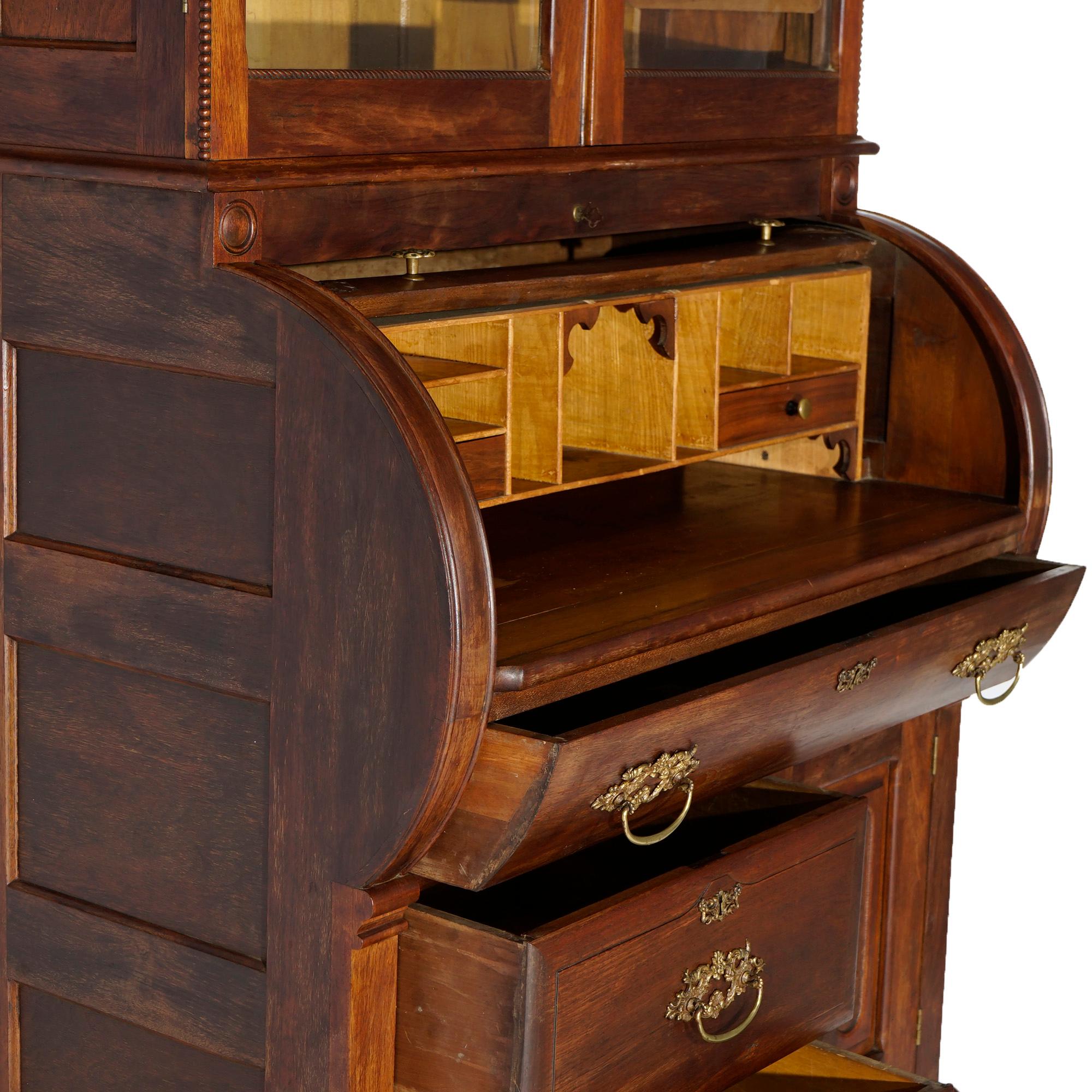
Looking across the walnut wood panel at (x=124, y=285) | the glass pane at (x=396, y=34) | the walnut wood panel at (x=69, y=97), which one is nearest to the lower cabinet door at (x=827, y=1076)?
the walnut wood panel at (x=124, y=285)

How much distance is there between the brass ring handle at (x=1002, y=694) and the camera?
2779 millimetres

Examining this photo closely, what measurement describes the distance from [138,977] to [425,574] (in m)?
0.71

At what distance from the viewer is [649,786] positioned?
7.04 ft

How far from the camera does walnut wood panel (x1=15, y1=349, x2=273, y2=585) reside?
208cm

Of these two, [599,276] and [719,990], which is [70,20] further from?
[719,990]

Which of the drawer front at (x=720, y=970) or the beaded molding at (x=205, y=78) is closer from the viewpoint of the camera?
the beaded molding at (x=205, y=78)

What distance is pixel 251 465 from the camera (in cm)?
208

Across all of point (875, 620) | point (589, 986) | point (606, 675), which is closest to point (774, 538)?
point (875, 620)

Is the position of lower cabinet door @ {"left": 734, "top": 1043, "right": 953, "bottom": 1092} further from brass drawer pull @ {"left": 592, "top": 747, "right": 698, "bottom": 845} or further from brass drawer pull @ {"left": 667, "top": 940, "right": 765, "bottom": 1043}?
brass drawer pull @ {"left": 592, "top": 747, "right": 698, "bottom": 845}

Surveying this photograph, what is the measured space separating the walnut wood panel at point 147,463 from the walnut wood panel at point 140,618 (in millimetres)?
26

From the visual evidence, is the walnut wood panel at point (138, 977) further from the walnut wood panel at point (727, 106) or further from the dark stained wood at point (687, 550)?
the walnut wood panel at point (727, 106)

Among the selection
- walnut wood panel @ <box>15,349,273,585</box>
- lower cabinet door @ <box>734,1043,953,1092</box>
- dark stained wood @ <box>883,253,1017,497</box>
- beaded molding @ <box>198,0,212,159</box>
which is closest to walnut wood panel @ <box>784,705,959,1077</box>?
lower cabinet door @ <box>734,1043,953,1092</box>

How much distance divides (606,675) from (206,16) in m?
0.81

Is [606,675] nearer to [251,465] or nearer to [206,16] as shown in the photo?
[251,465]
